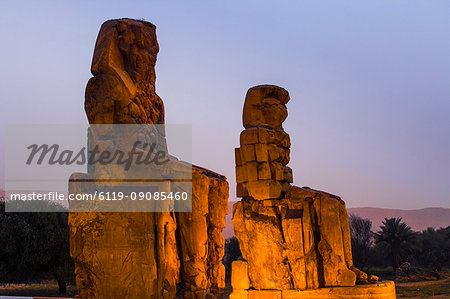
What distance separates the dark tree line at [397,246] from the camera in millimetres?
21859

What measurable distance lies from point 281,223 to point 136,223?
4068 millimetres

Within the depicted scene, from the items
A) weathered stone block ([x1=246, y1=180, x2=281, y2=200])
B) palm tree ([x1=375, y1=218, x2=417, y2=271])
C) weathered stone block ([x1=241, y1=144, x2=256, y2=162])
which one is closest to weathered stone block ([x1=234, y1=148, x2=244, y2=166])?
weathered stone block ([x1=241, y1=144, x2=256, y2=162])

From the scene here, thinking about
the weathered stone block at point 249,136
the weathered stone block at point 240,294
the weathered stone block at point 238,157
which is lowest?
the weathered stone block at point 240,294

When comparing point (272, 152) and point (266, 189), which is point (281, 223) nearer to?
point (266, 189)

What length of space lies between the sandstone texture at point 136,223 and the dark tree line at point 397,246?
48.1ft

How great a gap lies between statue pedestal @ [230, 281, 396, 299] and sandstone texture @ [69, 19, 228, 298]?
5.97 feet

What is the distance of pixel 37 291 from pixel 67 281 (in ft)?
12.8

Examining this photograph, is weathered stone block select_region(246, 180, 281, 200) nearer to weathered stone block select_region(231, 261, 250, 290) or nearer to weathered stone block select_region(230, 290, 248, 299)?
weathered stone block select_region(231, 261, 250, 290)

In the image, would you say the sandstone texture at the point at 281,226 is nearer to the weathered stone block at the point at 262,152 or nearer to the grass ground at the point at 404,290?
the weathered stone block at the point at 262,152

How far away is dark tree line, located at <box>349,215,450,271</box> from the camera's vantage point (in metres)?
21.9

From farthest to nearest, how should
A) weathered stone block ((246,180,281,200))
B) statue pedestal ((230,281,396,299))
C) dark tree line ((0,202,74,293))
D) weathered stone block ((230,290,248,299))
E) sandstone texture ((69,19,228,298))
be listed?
1. dark tree line ((0,202,74,293))
2. weathered stone block ((246,180,281,200))
3. weathered stone block ((230,290,248,299))
4. statue pedestal ((230,281,396,299))
5. sandstone texture ((69,19,228,298))

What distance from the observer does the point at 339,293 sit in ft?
33.0

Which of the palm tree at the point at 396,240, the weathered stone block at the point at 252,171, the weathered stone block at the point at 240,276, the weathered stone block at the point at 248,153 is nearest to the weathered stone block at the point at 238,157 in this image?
the weathered stone block at the point at 248,153

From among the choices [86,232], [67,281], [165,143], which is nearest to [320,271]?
[165,143]
